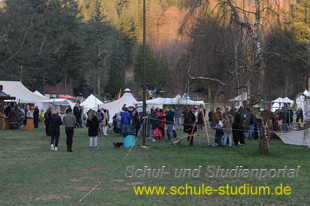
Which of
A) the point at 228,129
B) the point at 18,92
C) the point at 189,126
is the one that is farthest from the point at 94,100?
the point at 228,129

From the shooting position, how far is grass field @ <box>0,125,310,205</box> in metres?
9.73

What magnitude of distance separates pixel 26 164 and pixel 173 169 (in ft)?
16.4

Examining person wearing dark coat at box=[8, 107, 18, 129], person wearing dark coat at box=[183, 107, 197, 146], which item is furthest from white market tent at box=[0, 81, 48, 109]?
person wearing dark coat at box=[183, 107, 197, 146]

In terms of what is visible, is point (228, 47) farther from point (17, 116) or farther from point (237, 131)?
point (17, 116)

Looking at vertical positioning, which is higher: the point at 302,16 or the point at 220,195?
the point at 302,16

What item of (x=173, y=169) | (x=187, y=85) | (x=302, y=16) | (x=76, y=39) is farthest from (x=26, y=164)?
(x=76, y=39)

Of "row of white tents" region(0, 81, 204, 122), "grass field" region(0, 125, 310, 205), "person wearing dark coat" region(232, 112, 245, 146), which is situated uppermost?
"row of white tents" region(0, 81, 204, 122)

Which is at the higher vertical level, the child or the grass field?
the child

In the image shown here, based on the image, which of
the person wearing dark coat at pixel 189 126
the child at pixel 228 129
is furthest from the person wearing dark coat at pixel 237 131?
the person wearing dark coat at pixel 189 126

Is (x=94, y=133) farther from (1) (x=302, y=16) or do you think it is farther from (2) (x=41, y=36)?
(2) (x=41, y=36)

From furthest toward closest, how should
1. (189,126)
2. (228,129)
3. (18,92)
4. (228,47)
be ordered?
(18,92)
(189,126)
(228,129)
(228,47)

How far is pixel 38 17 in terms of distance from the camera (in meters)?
63.1

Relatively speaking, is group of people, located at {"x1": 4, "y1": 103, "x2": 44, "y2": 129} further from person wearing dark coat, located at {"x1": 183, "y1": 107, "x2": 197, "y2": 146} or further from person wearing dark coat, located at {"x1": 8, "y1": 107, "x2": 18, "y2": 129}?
person wearing dark coat, located at {"x1": 183, "y1": 107, "x2": 197, "y2": 146}

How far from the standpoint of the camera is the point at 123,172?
1353cm
